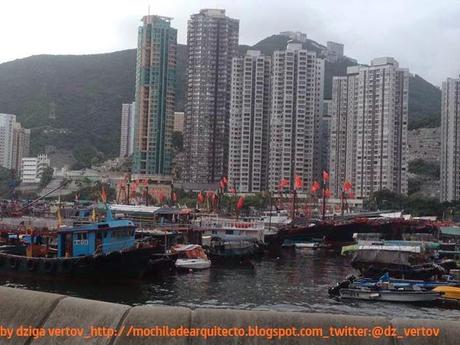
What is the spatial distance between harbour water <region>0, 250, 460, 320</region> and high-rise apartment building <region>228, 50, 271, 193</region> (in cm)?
7750

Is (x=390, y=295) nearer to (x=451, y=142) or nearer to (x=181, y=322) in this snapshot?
(x=181, y=322)

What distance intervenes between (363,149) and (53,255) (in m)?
91.0

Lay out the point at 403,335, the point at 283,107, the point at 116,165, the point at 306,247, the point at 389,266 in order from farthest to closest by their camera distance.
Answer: the point at 116,165 < the point at 283,107 < the point at 306,247 < the point at 389,266 < the point at 403,335

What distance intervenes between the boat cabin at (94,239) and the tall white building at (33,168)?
13936cm

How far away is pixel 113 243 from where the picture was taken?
3181cm

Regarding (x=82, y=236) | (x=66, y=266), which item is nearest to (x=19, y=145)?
(x=82, y=236)

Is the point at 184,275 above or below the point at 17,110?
below

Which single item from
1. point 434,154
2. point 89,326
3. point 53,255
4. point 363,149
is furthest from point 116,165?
point 89,326

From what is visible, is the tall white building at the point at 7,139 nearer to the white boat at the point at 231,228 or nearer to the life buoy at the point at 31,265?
the white boat at the point at 231,228

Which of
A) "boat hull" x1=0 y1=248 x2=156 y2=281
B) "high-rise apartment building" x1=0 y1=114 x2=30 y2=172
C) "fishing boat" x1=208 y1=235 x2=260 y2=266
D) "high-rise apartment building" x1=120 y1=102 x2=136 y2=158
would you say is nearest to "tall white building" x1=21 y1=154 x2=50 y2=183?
"high-rise apartment building" x1=0 y1=114 x2=30 y2=172

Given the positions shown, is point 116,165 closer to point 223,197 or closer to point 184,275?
point 223,197

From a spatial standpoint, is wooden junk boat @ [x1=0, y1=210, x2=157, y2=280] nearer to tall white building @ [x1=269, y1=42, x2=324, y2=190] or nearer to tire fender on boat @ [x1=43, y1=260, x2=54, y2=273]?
tire fender on boat @ [x1=43, y1=260, x2=54, y2=273]

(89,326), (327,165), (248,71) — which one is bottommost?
(89,326)

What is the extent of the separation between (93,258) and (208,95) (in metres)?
98.9
